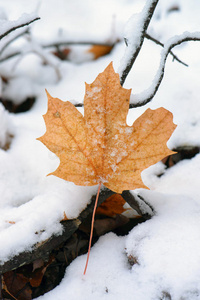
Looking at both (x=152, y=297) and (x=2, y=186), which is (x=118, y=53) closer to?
(x=2, y=186)

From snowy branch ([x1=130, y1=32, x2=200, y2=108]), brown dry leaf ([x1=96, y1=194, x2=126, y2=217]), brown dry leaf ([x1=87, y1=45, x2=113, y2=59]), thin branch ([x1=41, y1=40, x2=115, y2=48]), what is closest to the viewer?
snowy branch ([x1=130, y1=32, x2=200, y2=108])

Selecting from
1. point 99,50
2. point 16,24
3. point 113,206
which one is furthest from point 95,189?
point 99,50

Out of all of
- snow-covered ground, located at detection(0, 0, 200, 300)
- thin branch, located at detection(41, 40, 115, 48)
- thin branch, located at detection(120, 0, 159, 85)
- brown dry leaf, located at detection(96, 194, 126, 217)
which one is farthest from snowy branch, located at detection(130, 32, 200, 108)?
thin branch, located at detection(41, 40, 115, 48)

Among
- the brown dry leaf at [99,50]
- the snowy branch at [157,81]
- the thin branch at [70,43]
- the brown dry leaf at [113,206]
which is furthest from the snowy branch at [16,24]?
the brown dry leaf at [99,50]

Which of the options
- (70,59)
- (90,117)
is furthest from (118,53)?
(90,117)

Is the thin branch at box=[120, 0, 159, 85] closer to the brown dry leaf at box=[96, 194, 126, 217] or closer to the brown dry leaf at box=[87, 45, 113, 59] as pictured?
the brown dry leaf at box=[96, 194, 126, 217]

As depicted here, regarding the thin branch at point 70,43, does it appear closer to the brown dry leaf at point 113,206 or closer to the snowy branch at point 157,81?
the snowy branch at point 157,81
